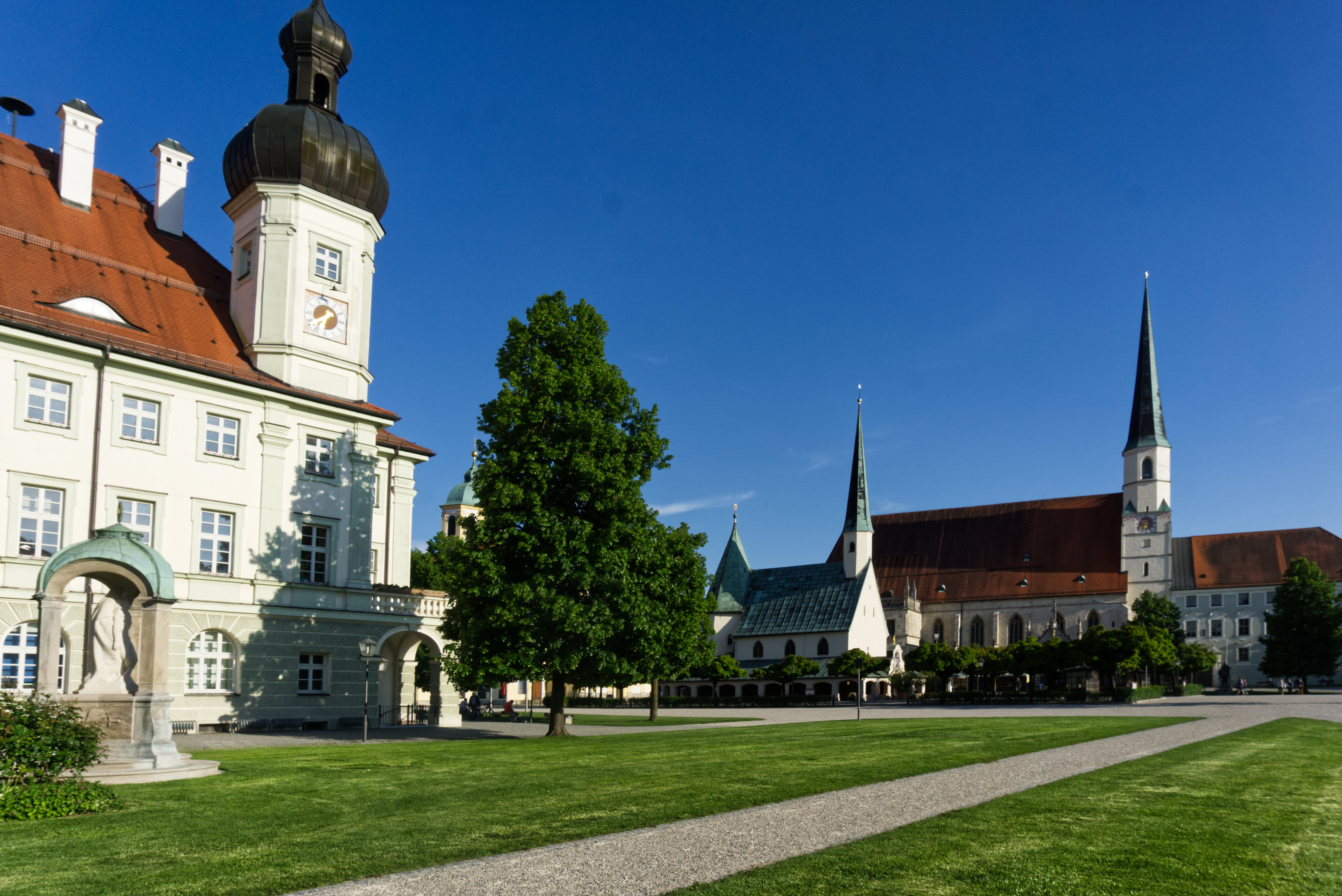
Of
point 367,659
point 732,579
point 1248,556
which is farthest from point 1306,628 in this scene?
point 367,659

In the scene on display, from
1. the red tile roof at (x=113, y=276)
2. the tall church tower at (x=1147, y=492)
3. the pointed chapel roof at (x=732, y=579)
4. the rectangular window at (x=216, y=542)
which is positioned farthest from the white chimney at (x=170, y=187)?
the tall church tower at (x=1147, y=492)

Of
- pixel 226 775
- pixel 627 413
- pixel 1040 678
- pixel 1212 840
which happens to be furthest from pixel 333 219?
pixel 1040 678

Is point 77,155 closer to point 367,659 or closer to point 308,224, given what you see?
point 308,224

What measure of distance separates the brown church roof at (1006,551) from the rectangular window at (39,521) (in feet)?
289

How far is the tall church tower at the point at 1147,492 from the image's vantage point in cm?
10150

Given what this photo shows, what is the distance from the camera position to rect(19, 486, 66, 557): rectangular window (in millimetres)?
28188

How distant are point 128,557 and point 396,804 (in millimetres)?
8654

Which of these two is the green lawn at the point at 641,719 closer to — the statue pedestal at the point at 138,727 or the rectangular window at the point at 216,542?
the rectangular window at the point at 216,542

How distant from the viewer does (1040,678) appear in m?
86.2

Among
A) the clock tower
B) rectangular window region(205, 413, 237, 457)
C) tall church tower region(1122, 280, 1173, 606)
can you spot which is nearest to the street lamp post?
rectangular window region(205, 413, 237, 457)

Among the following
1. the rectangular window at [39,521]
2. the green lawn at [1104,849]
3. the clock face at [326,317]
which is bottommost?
the green lawn at [1104,849]

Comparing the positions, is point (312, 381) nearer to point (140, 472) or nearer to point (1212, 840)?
point (140, 472)

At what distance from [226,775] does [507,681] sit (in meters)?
11.8

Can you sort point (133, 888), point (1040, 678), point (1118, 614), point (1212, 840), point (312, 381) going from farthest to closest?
1. point (1118, 614)
2. point (1040, 678)
3. point (312, 381)
4. point (1212, 840)
5. point (133, 888)
